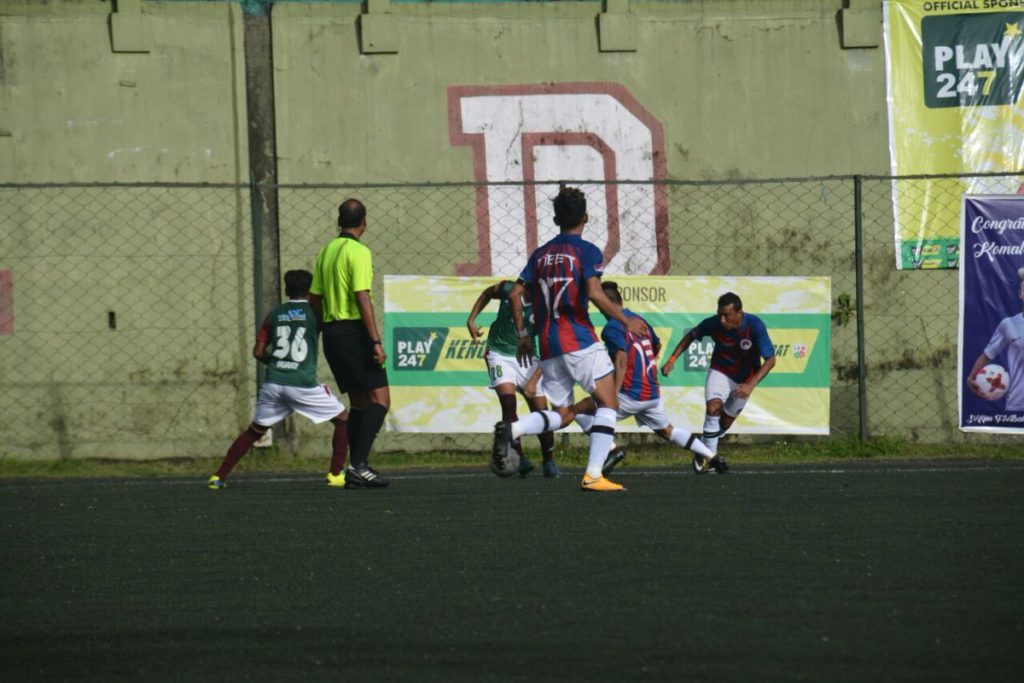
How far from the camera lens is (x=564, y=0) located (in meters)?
14.4

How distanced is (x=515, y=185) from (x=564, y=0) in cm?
189

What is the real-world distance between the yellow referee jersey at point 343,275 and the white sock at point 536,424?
1443 millimetres

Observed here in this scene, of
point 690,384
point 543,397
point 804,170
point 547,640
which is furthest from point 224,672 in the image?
point 804,170

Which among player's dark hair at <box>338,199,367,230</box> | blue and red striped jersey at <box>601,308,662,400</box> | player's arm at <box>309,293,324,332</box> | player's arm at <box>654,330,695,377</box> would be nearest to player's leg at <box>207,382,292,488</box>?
player's arm at <box>309,293,324,332</box>

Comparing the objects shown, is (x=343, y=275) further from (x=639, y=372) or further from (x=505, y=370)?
(x=639, y=372)

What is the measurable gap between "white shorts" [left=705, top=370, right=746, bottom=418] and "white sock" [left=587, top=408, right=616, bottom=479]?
10.8 feet

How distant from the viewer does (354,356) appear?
1022 cm

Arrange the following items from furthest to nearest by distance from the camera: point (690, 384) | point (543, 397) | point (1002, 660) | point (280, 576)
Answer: point (690, 384), point (543, 397), point (280, 576), point (1002, 660)

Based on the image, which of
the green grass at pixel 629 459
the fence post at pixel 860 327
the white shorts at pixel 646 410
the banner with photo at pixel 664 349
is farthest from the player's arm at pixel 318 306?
the fence post at pixel 860 327

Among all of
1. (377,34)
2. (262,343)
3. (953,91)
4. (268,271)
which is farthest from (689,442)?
(377,34)

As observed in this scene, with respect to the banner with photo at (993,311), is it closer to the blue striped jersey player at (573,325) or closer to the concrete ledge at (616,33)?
the concrete ledge at (616,33)

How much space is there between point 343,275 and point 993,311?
253 inches

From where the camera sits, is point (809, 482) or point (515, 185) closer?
point (809, 482)

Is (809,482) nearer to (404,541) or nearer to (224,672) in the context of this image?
(404,541)
